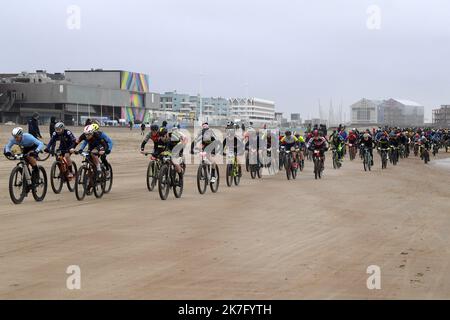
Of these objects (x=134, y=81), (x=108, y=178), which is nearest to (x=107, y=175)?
(x=108, y=178)

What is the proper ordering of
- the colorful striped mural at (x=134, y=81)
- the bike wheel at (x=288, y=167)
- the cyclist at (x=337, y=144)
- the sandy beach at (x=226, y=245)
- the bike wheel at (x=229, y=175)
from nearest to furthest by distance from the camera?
the sandy beach at (x=226, y=245) → the bike wheel at (x=229, y=175) → the bike wheel at (x=288, y=167) → the cyclist at (x=337, y=144) → the colorful striped mural at (x=134, y=81)

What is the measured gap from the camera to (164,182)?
17.6m

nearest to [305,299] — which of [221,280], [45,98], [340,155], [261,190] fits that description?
[221,280]

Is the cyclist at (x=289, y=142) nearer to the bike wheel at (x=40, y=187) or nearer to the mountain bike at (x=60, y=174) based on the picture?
the mountain bike at (x=60, y=174)

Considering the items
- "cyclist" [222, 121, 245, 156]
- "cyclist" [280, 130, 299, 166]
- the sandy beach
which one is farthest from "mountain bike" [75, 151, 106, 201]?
"cyclist" [280, 130, 299, 166]

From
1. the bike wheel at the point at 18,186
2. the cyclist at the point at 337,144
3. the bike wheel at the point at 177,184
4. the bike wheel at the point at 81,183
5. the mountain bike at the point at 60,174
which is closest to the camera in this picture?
the bike wheel at the point at 18,186

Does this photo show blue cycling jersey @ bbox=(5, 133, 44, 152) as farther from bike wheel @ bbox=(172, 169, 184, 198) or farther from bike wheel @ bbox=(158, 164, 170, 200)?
bike wheel @ bbox=(172, 169, 184, 198)

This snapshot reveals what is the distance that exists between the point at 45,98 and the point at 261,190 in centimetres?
10221

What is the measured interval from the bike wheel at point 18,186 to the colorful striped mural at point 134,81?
124 m

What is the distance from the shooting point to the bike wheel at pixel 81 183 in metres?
17.0

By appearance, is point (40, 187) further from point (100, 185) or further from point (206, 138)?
point (206, 138)

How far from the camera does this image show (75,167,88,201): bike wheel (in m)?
17.0

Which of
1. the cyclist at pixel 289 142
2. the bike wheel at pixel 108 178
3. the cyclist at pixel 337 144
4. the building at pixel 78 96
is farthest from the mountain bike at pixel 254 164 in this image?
the building at pixel 78 96

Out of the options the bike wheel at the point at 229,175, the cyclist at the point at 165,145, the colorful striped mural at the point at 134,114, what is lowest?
the bike wheel at the point at 229,175
